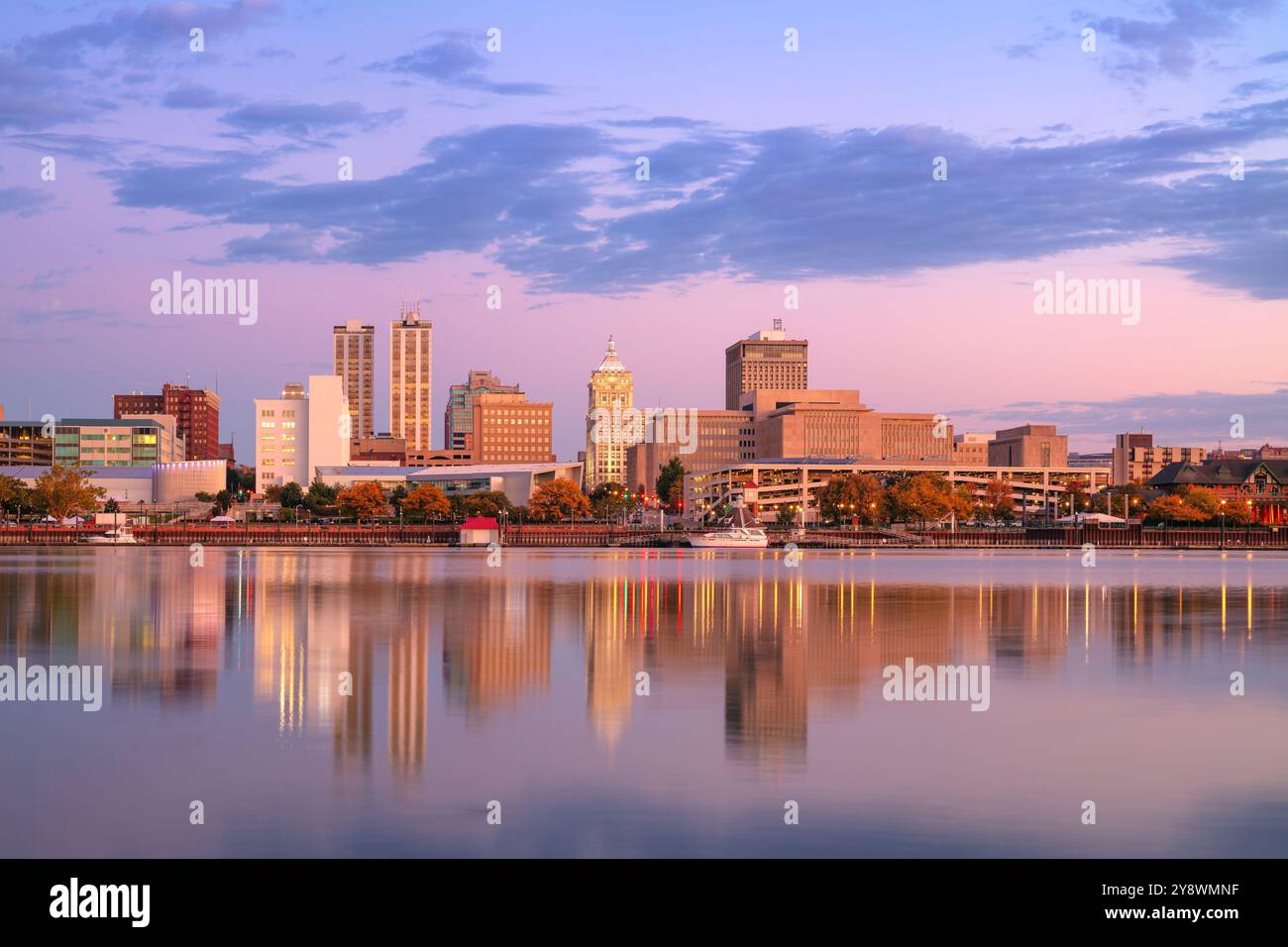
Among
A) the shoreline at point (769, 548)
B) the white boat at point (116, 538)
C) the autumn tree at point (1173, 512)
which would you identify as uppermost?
the autumn tree at point (1173, 512)

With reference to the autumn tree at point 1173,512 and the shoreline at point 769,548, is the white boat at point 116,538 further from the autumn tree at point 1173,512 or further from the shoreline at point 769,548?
the autumn tree at point 1173,512

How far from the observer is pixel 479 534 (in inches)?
6614

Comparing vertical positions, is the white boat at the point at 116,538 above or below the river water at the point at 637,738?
below

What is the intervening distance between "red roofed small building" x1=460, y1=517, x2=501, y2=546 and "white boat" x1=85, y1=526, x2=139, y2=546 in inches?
1554

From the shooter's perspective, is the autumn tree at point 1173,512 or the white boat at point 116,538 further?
the autumn tree at point 1173,512

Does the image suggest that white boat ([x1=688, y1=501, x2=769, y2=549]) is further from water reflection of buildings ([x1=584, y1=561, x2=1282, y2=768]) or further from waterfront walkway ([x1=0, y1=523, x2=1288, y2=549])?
water reflection of buildings ([x1=584, y1=561, x2=1282, y2=768])

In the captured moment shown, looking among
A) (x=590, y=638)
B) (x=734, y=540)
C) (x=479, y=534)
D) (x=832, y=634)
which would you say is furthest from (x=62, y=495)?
(x=832, y=634)

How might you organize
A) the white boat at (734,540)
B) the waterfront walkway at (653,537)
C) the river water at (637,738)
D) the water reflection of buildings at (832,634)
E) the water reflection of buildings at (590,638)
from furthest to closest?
the waterfront walkway at (653,537) → the white boat at (734,540) → the water reflection of buildings at (832,634) → the water reflection of buildings at (590,638) → the river water at (637,738)

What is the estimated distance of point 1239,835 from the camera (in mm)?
14320

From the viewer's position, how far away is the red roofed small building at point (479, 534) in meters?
167

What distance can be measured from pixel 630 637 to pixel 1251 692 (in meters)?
15.4

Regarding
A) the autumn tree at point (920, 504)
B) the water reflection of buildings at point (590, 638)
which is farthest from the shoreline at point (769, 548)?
the water reflection of buildings at point (590, 638)

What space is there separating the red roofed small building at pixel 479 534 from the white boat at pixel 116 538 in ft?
129
